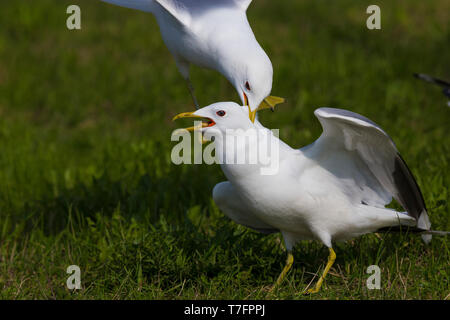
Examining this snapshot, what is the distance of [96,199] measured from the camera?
5102 millimetres

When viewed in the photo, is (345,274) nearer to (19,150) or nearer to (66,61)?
(19,150)

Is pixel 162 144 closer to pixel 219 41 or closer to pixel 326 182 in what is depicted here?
pixel 219 41

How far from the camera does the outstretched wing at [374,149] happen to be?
324 cm

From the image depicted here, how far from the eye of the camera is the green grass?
12.8ft

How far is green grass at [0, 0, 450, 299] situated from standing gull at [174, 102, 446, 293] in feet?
0.96

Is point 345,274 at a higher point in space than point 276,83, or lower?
lower

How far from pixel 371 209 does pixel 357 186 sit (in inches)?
5.4

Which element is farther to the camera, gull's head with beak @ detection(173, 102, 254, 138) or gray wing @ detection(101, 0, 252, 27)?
gray wing @ detection(101, 0, 252, 27)

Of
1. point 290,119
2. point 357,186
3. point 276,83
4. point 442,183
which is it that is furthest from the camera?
point 276,83

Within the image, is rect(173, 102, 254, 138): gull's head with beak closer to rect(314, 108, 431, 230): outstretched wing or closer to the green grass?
rect(314, 108, 431, 230): outstretched wing

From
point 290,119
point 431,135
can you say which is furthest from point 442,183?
point 290,119

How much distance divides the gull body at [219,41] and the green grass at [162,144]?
864 millimetres

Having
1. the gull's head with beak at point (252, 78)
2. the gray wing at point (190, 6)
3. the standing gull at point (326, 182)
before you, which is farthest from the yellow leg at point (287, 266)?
the gray wing at point (190, 6)

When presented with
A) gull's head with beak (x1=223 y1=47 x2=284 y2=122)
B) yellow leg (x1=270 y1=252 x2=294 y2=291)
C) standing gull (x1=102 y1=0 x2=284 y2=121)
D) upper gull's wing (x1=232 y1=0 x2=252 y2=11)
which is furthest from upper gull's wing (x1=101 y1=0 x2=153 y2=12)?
yellow leg (x1=270 y1=252 x2=294 y2=291)
